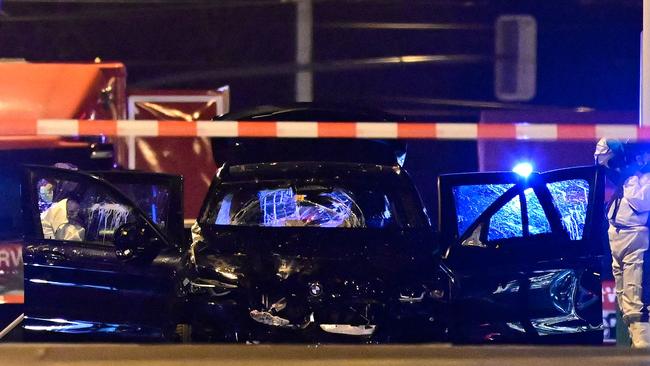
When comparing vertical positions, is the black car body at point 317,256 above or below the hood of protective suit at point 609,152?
below

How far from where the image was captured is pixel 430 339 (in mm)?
4699

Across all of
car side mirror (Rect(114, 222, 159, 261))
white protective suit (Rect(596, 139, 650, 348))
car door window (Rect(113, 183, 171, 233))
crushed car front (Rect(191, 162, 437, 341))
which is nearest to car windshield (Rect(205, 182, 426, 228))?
crushed car front (Rect(191, 162, 437, 341))

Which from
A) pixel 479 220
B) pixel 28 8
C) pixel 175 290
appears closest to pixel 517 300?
pixel 479 220

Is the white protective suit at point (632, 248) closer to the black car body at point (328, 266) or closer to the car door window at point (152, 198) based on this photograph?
the black car body at point (328, 266)

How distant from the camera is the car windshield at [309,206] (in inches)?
218

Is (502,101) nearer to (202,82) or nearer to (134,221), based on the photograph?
(202,82)

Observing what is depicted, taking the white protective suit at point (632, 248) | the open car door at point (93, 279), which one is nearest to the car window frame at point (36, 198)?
the open car door at point (93, 279)

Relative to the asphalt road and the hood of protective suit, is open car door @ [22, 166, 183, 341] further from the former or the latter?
the hood of protective suit

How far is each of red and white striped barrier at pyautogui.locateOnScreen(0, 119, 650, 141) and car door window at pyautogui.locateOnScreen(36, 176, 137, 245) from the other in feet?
2.91

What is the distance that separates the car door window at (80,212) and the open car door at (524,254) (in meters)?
1.90

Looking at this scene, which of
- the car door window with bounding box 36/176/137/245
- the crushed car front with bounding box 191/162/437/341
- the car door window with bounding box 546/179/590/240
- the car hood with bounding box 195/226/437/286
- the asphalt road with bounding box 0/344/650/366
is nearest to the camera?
the asphalt road with bounding box 0/344/650/366

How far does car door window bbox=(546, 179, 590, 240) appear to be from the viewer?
5.36 m

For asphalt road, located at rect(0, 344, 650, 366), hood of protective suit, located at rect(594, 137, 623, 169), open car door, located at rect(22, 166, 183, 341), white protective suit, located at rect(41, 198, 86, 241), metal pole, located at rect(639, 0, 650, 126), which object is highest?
metal pole, located at rect(639, 0, 650, 126)

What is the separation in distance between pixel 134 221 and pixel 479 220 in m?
1.97
